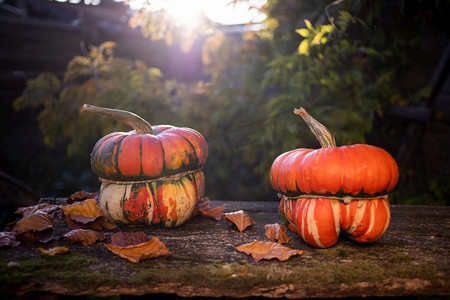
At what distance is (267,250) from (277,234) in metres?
0.15

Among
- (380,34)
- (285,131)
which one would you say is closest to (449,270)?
(285,131)

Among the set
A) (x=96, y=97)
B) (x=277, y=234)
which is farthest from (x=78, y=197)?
(x=96, y=97)

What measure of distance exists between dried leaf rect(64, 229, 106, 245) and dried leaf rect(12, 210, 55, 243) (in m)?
0.10

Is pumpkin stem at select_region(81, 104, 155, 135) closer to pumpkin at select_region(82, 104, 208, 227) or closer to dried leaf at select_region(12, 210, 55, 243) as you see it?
pumpkin at select_region(82, 104, 208, 227)

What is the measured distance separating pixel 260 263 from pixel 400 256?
515mm

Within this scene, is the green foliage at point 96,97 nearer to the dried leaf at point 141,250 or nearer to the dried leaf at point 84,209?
the dried leaf at point 84,209

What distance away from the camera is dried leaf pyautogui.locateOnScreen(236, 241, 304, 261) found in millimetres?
1384

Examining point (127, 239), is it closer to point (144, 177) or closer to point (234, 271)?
point (144, 177)

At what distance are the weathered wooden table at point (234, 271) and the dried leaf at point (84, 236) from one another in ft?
0.10

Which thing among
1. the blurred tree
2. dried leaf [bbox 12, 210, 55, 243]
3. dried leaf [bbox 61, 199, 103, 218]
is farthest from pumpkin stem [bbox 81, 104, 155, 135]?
the blurred tree

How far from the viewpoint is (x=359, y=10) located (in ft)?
10.1

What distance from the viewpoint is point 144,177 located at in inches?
64.8

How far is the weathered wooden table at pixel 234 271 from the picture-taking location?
3.96 feet

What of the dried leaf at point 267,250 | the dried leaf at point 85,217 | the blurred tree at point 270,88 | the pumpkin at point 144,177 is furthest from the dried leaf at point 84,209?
the blurred tree at point 270,88
